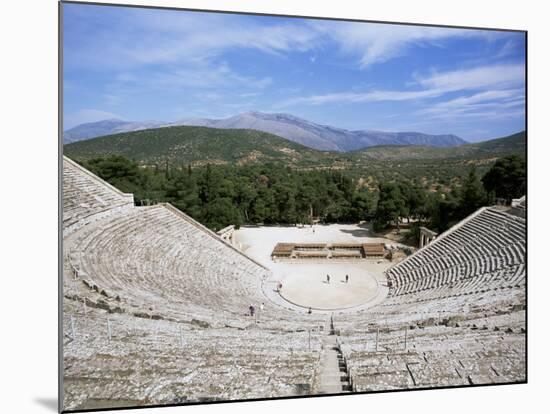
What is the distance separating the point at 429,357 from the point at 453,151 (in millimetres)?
3029

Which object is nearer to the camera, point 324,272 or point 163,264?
point 324,272

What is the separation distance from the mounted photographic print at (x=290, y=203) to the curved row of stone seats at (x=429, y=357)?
0.03m

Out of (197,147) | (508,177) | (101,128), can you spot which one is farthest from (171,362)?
(508,177)

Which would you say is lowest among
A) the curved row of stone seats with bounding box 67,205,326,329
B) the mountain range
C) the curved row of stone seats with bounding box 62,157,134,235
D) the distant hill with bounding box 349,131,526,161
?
the curved row of stone seats with bounding box 67,205,326,329

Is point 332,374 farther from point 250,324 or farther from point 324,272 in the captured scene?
point 324,272

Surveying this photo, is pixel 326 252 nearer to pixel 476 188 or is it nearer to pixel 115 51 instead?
pixel 476 188

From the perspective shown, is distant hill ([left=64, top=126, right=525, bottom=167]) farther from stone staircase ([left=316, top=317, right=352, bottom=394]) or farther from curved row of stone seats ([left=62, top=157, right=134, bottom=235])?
stone staircase ([left=316, top=317, right=352, bottom=394])

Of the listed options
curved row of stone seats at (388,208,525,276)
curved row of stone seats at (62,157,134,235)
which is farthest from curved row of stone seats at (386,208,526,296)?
curved row of stone seats at (62,157,134,235)

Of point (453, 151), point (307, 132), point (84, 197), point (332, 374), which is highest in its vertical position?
point (307, 132)

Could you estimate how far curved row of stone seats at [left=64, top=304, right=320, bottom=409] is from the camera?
16.6 feet

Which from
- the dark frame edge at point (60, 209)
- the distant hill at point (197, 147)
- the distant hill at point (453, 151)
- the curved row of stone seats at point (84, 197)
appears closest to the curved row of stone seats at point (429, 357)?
the distant hill at point (453, 151)

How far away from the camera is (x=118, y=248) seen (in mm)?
6516

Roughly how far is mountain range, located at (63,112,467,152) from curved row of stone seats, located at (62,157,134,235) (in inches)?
28.4

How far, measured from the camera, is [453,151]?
6395 millimetres
